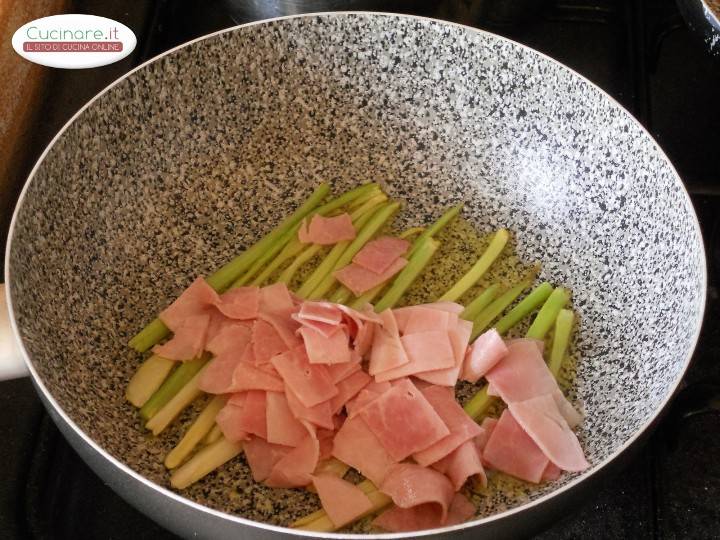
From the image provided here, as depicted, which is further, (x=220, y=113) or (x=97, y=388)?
(x=220, y=113)

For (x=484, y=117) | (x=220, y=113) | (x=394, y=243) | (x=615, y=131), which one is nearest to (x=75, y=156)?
(x=220, y=113)

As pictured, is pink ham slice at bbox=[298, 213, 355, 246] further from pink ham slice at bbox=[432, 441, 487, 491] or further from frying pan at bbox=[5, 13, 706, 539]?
pink ham slice at bbox=[432, 441, 487, 491]

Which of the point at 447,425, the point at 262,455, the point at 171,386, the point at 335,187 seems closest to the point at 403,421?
the point at 447,425

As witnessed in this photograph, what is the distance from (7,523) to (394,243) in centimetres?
52

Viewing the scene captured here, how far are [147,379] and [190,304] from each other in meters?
0.10

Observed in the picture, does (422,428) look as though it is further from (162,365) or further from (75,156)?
(75,156)

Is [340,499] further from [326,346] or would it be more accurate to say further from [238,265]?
[238,265]

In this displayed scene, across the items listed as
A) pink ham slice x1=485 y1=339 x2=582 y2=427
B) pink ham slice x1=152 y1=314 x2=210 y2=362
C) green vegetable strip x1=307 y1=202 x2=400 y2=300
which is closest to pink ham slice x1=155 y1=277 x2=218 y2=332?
pink ham slice x1=152 y1=314 x2=210 y2=362

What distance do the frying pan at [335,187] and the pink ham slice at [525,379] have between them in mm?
34

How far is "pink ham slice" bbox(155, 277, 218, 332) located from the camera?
86 cm

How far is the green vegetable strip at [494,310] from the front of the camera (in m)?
0.90

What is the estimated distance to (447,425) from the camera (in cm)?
78

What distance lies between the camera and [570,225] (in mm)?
945

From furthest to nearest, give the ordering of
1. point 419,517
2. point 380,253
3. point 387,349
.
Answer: point 380,253, point 387,349, point 419,517
